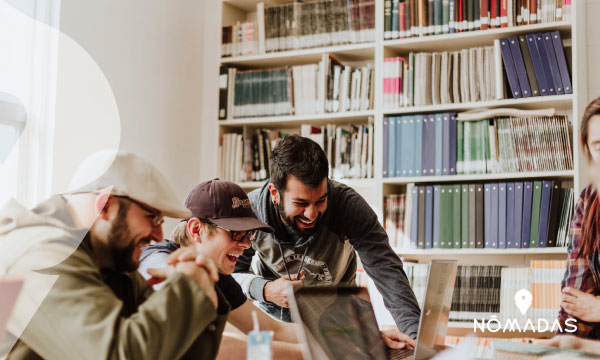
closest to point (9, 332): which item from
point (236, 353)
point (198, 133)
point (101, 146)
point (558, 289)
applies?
point (236, 353)

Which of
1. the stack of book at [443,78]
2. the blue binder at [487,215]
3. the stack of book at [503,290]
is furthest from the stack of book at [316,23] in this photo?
the stack of book at [503,290]

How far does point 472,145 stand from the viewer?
3.33m

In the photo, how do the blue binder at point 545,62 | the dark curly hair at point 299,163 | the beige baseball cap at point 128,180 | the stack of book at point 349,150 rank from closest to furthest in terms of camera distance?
the beige baseball cap at point 128,180, the dark curly hair at point 299,163, the blue binder at point 545,62, the stack of book at point 349,150

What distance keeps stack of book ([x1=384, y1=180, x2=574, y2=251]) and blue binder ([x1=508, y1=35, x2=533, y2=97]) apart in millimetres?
468

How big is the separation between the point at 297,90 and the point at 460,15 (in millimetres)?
985

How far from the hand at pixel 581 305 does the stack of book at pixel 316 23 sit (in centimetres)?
194

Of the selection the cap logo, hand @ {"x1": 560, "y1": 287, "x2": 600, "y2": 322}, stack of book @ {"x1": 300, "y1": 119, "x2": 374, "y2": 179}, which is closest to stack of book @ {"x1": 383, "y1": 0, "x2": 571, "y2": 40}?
stack of book @ {"x1": 300, "y1": 119, "x2": 374, "y2": 179}

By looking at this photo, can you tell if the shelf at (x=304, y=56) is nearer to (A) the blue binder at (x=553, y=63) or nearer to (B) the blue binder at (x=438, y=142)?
(B) the blue binder at (x=438, y=142)

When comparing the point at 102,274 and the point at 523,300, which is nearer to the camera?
the point at 102,274

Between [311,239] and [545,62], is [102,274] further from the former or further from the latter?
[545,62]

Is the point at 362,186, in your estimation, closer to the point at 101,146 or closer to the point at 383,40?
the point at 383,40

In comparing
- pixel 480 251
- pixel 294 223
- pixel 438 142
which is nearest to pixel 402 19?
pixel 438 142

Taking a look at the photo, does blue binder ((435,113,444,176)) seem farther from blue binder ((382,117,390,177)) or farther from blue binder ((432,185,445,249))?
blue binder ((382,117,390,177))

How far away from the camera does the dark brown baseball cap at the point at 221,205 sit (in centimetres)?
168
